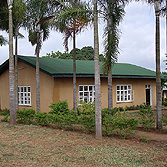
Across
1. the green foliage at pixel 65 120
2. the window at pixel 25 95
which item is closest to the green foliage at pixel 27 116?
the green foliage at pixel 65 120

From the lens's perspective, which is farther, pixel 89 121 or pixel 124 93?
pixel 124 93

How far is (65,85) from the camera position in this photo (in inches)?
623

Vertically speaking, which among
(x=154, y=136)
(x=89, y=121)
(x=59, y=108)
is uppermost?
(x=59, y=108)

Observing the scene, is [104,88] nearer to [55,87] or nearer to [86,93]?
[86,93]

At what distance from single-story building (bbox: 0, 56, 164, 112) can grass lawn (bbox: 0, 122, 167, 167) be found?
6705 millimetres

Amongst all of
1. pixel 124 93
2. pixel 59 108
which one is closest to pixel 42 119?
pixel 59 108

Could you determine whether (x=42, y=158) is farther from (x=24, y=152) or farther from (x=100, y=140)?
(x=100, y=140)

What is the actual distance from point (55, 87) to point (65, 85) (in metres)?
0.76

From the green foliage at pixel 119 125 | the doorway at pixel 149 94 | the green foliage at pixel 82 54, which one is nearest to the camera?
the green foliage at pixel 119 125

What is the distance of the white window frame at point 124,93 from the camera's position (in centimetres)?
1910

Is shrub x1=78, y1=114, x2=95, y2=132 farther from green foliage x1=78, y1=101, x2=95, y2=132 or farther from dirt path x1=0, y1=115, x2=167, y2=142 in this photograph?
dirt path x1=0, y1=115, x2=167, y2=142

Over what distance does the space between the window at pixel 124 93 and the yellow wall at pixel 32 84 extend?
19.2 ft

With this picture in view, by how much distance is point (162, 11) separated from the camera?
10.2m

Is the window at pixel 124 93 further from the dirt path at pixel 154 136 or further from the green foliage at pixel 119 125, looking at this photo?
the green foliage at pixel 119 125
